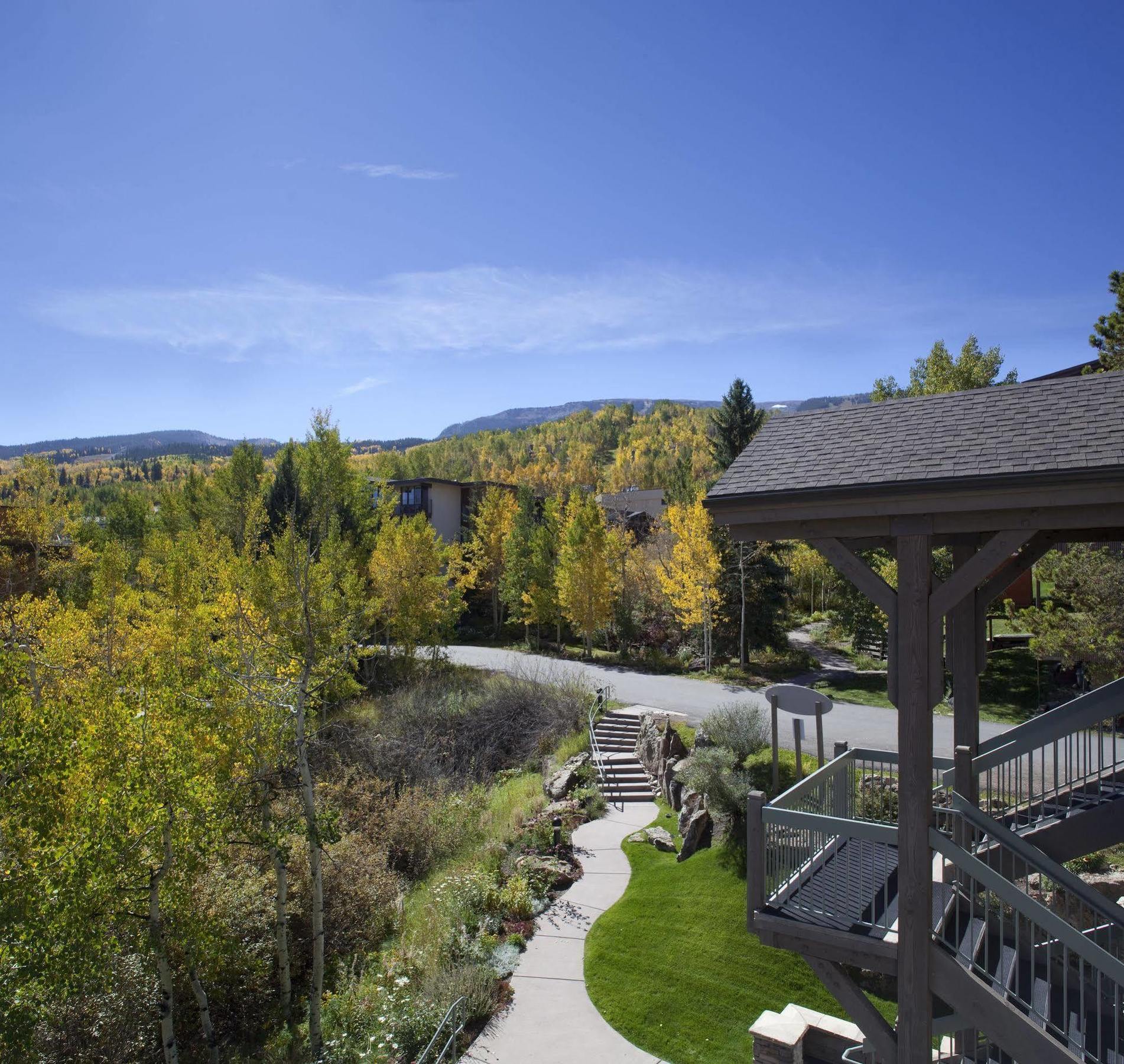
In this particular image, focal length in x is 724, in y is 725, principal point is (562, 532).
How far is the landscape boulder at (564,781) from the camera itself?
17.4m

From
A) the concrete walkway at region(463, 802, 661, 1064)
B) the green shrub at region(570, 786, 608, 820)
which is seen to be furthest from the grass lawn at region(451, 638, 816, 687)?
the concrete walkway at region(463, 802, 661, 1064)

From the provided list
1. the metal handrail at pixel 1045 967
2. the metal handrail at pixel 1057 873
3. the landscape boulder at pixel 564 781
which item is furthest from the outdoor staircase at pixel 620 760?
the metal handrail at pixel 1057 873

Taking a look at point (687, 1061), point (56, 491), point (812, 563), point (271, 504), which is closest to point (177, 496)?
point (56, 491)

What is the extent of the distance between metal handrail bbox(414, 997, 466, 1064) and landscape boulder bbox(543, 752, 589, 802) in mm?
7976

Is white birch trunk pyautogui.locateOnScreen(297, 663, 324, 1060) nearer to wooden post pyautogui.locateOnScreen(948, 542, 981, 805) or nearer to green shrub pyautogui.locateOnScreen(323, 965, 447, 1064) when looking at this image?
green shrub pyautogui.locateOnScreen(323, 965, 447, 1064)

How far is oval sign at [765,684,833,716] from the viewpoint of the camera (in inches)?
484

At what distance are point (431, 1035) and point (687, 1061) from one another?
10.5ft

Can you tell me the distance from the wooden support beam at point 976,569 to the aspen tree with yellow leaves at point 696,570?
20960 mm

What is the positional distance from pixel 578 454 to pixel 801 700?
95.9 metres

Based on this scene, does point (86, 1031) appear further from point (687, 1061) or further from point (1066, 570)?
point (1066, 570)

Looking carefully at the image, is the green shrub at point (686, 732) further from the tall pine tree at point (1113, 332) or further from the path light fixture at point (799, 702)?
the tall pine tree at point (1113, 332)

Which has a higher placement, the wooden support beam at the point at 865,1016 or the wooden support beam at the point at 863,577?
the wooden support beam at the point at 863,577

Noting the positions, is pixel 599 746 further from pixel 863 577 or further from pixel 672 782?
pixel 863 577

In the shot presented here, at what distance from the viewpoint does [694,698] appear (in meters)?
23.7
